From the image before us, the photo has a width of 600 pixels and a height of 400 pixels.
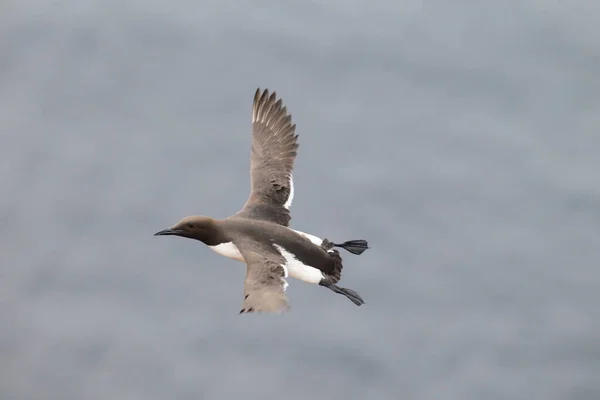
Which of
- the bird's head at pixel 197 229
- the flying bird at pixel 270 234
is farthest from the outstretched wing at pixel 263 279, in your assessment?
the bird's head at pixel 197 229

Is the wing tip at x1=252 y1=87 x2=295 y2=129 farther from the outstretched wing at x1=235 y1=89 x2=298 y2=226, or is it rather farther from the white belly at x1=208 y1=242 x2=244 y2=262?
the white belly at x1=208 y1=242 x2=244 y2=262

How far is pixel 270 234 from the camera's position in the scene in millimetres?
16656

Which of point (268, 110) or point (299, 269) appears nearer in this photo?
point (299, 269)

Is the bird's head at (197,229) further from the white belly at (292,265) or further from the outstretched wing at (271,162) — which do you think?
the outstretched wing at (271,162)

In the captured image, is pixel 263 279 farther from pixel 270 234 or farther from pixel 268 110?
pixel 268 110

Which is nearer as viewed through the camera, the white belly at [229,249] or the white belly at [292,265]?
the white belly at [292,265]

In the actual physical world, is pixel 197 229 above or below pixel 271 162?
below

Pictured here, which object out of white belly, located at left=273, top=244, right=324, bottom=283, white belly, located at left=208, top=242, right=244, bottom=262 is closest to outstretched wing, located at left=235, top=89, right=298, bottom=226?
white belly, located at left=208, top=242, right=244, bottom=262

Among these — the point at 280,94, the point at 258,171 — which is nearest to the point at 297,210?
the point at 280,94

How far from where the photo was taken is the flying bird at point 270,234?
15.7 metres

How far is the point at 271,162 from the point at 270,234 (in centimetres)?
168

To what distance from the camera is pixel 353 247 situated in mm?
17734

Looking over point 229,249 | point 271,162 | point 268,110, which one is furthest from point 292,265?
point 268,110

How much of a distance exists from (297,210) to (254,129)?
5159mm
